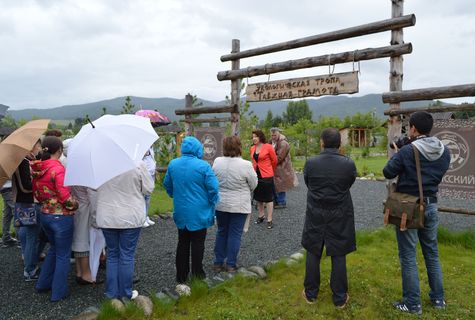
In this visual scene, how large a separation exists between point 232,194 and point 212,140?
4244 millimetres

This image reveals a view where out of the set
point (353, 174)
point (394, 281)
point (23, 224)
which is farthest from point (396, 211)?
point (23, 224)

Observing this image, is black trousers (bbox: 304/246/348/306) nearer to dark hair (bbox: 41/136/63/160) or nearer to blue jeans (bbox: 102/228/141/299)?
blue jeans (bbox: 102/228/141/299)

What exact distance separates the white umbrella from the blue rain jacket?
555 mm

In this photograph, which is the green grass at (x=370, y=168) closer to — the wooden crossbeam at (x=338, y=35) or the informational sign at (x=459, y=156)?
the wooden crossbeam at (x=338, y=35)

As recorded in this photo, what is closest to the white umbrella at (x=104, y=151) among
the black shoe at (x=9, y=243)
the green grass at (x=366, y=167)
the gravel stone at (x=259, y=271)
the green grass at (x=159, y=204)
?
the gravel stone at (x=259, y=271)

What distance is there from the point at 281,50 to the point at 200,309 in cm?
531

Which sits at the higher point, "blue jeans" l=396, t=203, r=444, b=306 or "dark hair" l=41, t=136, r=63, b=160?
"dark hair" l=41, t=136, r=63, b=160

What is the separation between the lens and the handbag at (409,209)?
10.8 ft

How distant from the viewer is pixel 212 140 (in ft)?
28.0

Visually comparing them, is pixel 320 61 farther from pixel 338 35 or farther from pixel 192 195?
pixel 192 195

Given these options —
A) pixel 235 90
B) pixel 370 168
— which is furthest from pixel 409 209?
pixel 370 168

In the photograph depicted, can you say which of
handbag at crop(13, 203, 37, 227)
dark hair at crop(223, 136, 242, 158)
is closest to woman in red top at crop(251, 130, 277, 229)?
dark hair at crop(223, 136, 242, 158)

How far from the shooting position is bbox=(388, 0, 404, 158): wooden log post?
5.61m

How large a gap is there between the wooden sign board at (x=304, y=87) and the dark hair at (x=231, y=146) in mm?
2434
